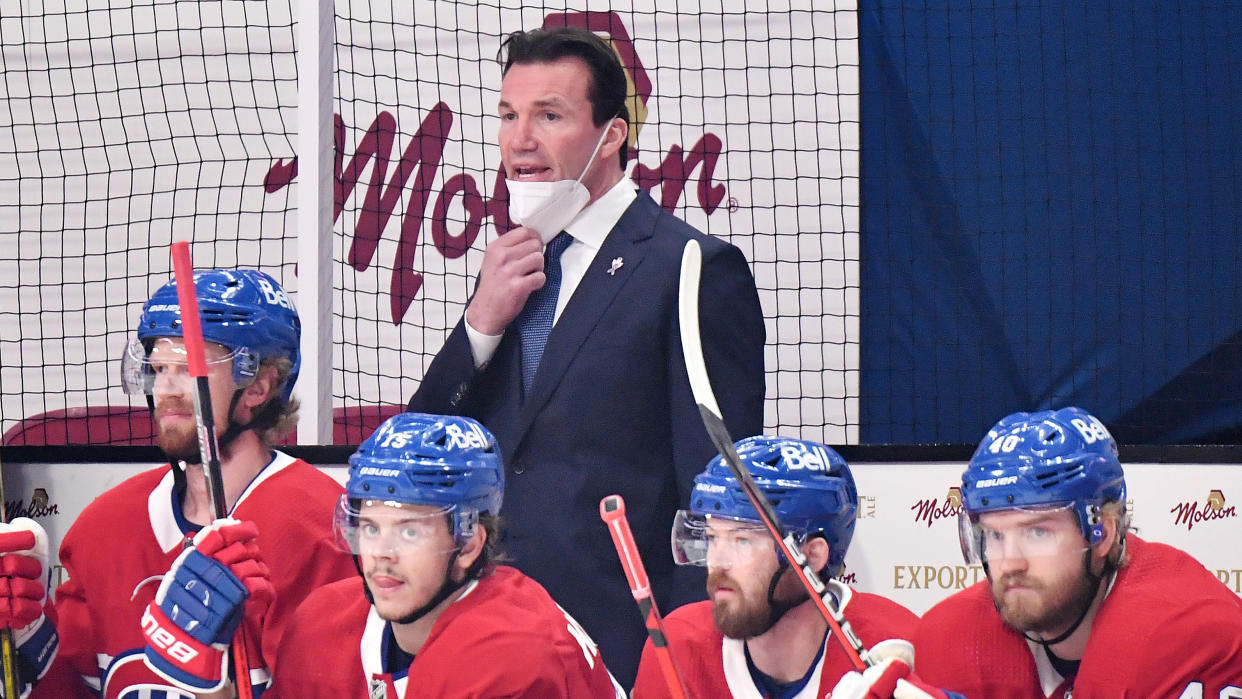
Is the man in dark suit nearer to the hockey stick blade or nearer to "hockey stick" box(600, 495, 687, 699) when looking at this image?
"hockey stick" box(600, 495, 687, 699)

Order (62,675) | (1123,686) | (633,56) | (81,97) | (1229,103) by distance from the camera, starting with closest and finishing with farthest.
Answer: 1. (1123,686)
2. (62,675)
3. (1229,103)
4. (633,56)
5. (81,97)

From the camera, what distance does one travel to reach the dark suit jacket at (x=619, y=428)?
94.4 inches

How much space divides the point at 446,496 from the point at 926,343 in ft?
6.69

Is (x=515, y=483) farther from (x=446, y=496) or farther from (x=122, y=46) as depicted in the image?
(x=122, y=46)

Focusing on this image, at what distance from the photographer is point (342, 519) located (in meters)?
2.15

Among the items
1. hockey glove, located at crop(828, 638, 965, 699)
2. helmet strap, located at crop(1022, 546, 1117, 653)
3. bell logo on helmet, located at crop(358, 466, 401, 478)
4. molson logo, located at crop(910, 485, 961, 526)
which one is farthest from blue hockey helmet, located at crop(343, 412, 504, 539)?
molson logo, located at crop(910, 485, 961, 526)

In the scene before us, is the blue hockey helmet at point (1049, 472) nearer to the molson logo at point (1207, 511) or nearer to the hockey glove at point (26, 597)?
the molson logo at point (1207, 511)

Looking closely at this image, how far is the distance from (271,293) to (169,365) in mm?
214

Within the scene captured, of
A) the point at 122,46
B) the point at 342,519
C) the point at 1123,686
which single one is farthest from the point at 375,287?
the point at 1123,686

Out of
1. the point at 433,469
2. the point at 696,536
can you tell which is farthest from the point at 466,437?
the point at 696,536

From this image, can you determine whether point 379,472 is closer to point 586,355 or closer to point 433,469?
point 433,469

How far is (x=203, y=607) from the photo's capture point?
2.02 meters

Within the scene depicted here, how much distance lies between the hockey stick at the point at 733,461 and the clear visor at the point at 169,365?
2.58 feet

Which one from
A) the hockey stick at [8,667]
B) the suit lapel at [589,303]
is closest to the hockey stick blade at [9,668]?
the hockey stick at [8,667]
